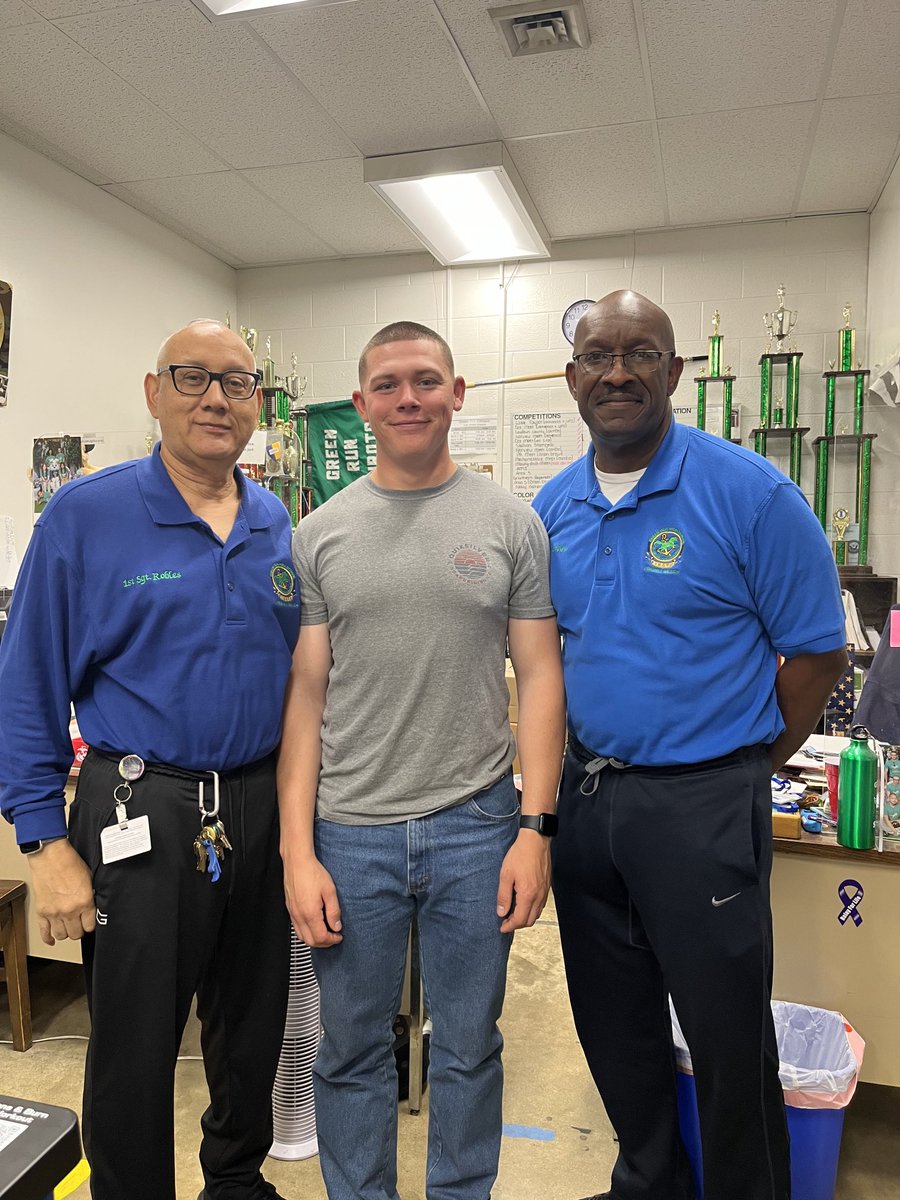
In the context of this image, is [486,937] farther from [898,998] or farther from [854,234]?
[854,234]

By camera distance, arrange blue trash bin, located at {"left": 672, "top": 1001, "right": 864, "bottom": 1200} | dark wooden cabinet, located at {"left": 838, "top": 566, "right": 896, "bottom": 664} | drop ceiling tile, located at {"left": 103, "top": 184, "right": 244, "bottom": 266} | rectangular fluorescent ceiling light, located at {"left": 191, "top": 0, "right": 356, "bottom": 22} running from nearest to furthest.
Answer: blue trash bin, located at {"left": 672, "top": 1001, "right": 864, "bottom": 1200}
rectangular fluorescent ceiling light, located at {"left": 191, "top": 0, "right": 356, "bottom": 22}
dark wooden cabinet, located at {"left": 838, "top": 566, "right": 896, "bottom": 664}
drop ceiling tile, located at {"left": 103, "top": 184, "right": 244, "bottom": 266}

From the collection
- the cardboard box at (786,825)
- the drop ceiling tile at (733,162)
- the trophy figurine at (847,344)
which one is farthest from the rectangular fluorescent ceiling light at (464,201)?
the cardboard box at (786,825)

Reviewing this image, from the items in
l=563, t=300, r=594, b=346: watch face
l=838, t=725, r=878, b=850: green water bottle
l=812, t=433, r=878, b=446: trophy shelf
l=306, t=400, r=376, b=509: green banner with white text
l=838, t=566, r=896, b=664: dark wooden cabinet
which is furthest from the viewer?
l=306, t=400, r=376, b=509: green banner with white text

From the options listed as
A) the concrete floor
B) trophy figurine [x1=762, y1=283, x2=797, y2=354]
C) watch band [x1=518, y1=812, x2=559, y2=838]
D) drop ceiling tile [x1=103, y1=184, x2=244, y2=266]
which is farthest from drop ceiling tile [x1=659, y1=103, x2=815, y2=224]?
the concrete floor

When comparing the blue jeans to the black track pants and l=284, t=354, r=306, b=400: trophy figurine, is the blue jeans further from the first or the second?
l=284, t=354, r=306, b=400: trophy figurine

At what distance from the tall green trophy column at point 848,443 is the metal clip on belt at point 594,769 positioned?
10.3 ft

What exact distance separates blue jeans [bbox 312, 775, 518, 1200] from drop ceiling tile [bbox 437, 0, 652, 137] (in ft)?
8.22

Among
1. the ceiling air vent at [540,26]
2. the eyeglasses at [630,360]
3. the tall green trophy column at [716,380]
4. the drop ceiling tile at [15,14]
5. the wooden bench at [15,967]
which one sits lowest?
the wooden bench at [15,967]

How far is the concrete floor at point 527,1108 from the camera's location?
6.34ft

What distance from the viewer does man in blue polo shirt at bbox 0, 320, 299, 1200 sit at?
4.77ft

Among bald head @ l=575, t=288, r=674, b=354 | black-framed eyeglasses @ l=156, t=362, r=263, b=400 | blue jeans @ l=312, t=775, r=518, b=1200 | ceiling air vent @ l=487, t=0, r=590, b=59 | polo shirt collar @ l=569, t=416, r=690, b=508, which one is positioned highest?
ceiling air vent @ l=487, t=0, r=590, b=59

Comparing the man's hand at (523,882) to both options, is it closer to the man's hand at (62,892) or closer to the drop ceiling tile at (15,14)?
the man's hand at (62,892)

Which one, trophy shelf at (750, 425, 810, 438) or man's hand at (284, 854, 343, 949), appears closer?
man's hand at (284, 854, 343, 949)

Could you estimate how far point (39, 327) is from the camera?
12.1ft
